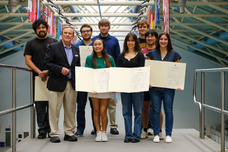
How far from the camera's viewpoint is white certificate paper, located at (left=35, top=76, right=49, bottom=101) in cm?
396

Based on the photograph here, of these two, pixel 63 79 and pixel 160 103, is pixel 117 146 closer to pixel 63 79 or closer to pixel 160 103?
pixel 160 103

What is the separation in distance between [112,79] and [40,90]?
1.09m

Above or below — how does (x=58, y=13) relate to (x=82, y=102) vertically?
above

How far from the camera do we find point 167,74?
3.77 m

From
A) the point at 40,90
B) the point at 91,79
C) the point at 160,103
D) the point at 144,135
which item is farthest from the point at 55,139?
the point at 160,103

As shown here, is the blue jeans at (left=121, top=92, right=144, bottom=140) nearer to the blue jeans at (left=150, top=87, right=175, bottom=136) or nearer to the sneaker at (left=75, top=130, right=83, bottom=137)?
the blue jeans at (left=150, top=87, right=175, bottom=136)

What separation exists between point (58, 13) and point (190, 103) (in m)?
10.6

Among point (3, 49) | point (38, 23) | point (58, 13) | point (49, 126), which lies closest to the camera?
point (38, 23)

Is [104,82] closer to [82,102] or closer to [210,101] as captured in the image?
[82,102]

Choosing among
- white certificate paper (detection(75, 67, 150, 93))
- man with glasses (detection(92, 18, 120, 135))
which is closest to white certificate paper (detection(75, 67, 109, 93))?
white certificate paper (detection(75, 67, 150, 93))

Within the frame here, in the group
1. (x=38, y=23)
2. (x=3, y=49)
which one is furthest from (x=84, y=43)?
(x=3, y=49)

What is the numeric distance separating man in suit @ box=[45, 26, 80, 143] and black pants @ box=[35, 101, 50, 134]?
283mm

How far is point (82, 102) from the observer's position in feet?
14.1

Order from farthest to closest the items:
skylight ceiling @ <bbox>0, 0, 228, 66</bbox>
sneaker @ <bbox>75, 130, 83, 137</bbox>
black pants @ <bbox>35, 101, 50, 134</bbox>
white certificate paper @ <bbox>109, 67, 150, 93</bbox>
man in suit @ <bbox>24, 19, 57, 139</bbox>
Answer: skylight ceiling @ <bbox>0, 0, 228, 66</bbox>
sneaker @ <bbox>75, 130, 83, 137</bbox>
black pants @ <bbox>35, 101, 50, 134</bbox>
man in suit @ <bbox>24, 19, 57, 139</bbox>
white certificate paper @ <bbox>109, 67, 150, 93</bbox>
